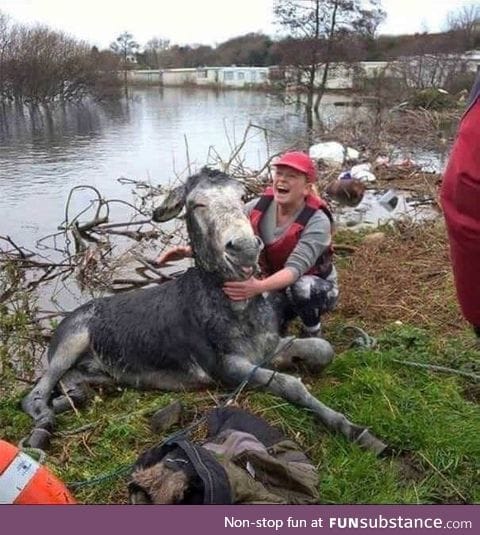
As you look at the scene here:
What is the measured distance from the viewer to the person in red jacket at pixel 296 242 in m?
4.45

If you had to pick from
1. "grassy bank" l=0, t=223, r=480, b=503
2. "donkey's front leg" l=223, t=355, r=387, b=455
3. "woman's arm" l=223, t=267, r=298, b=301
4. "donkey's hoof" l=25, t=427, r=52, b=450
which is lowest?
"donkey's hoof" l=25, t=427, r=52, b=450

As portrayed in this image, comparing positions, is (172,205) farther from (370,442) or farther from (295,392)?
(370,442)

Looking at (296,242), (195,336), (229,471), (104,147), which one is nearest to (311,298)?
(296,242)

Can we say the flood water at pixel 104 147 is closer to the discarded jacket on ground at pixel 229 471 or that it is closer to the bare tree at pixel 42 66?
the bare tree at pixel 42 66

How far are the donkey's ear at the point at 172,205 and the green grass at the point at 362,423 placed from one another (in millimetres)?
1204

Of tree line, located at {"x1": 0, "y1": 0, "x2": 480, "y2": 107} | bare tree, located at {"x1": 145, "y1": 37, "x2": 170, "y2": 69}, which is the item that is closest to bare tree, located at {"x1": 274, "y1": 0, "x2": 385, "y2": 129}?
tree line, located at {"x1": 0, "y1": 0, "x2": 480, "y2": 107}

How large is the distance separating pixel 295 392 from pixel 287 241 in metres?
1.20

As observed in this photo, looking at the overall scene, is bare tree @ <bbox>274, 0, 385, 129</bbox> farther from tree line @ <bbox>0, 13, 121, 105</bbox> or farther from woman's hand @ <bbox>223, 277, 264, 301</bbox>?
woman's hand @ <bbox>223, 277, 264, 301</bbox>

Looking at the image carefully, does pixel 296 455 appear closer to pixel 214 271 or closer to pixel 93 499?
pixel 93 499

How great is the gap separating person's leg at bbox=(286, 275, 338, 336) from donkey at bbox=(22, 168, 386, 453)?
259 millimetres

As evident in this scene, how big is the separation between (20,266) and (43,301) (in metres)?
0.99

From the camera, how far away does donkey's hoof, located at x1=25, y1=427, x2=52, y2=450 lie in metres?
3.82

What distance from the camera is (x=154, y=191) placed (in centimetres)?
1273

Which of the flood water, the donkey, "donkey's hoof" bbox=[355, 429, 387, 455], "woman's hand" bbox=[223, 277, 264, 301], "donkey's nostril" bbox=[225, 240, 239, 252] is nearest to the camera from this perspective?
"donkey's hoof" bbox=[355, 429, 387, 455]
